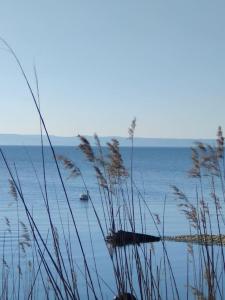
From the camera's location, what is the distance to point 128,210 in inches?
149

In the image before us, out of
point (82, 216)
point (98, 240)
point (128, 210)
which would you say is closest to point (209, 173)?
point (128, 210)

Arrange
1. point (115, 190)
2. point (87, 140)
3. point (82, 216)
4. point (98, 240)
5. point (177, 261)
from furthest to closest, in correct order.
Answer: point (82, 216) < point (98, 240) < point (177, 261) < point (115, 190) < point (87, 140)

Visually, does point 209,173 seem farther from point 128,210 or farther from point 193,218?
point 128,210

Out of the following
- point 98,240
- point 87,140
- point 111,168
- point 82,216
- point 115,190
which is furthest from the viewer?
point 82,216

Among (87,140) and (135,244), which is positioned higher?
(87,140)

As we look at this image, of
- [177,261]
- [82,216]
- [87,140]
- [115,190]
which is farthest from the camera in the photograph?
[82,216]

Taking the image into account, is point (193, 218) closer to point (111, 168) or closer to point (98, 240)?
point (111, 168)

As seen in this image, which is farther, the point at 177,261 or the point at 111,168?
the point at 177,261

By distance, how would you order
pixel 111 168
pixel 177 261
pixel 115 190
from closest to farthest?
pixel 111 168 → pixel 115 190 → pixel 177 261

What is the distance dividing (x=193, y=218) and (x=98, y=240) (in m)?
16.4

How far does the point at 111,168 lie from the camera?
345 centimetres

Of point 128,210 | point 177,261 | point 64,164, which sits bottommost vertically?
point 177,261

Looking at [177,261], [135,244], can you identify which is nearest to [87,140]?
[135,244]

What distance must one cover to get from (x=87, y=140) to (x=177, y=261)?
45.4 feet
